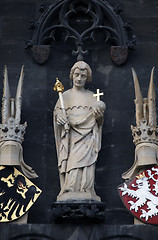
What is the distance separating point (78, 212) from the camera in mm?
15828

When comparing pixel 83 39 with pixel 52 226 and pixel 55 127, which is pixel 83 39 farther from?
pixel 52 226

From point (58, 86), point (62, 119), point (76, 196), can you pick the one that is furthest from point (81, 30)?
point (76, 196)

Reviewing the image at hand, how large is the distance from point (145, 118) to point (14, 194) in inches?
83.5

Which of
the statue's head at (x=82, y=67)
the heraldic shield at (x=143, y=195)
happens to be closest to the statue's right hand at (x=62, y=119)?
the statue's head at (x=82, y=67)

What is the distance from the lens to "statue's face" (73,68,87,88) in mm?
16922

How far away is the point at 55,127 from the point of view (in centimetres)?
A: 1667

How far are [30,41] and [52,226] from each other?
10.2 feet

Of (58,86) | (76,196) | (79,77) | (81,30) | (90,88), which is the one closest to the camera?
(76,196)

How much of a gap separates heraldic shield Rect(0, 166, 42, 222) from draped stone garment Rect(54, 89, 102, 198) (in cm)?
45

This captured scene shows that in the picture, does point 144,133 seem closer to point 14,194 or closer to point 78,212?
point 78,212

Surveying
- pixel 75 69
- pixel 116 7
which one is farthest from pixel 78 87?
pixel 116 7

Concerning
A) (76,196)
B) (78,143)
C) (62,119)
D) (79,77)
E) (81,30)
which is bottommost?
(76,196)

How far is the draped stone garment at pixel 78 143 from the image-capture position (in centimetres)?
1617

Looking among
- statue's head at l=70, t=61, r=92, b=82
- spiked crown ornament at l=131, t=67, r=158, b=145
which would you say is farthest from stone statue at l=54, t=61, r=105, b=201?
spiked crown ornament at l=131, t=67, r=158, b=145
